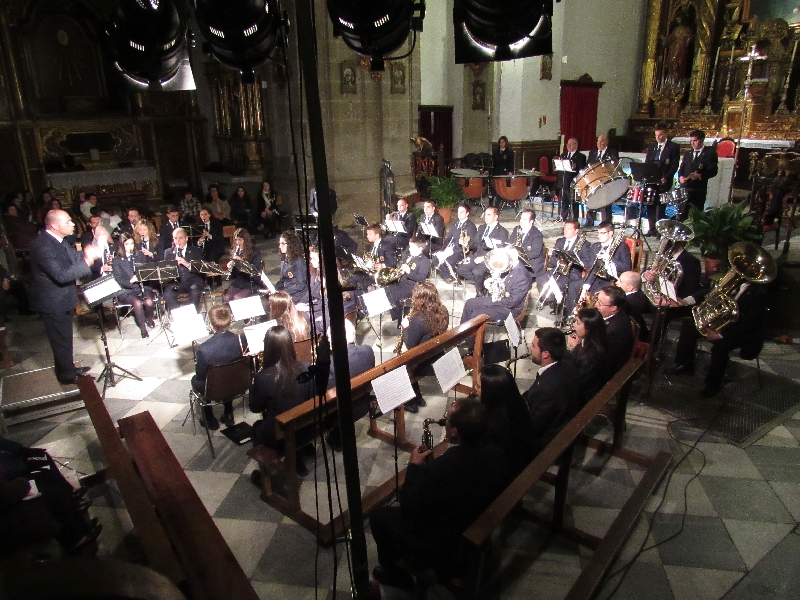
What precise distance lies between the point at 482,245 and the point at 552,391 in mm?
4396

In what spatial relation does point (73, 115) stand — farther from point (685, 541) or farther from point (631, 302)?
point (685, 541)

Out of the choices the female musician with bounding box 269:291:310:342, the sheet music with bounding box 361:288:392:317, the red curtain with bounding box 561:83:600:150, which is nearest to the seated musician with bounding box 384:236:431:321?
the sheet music with bounding box 361:288:392:317

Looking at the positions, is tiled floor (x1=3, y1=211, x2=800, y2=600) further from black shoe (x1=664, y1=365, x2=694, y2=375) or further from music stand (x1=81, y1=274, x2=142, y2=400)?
black shoe (x1=664, y1=365, x2=694, y2=375)

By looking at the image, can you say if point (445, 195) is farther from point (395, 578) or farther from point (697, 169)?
point (395, 578)

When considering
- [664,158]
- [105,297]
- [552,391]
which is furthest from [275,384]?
[664,158]

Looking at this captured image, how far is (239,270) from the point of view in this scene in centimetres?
716

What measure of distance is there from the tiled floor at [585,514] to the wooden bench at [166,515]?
623 mm

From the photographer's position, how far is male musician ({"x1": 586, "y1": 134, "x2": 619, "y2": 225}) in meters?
9.90

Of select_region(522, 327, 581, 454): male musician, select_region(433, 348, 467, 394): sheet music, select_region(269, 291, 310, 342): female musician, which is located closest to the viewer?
select_region(522, 327, 581, 454): male musician

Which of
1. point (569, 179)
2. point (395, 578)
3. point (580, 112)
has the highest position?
point (580, 112)

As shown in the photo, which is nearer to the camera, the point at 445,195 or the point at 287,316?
the point at 287,316

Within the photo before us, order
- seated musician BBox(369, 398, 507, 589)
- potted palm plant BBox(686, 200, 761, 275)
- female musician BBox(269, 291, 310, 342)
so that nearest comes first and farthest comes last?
seated musician BBox(369, 398, 507, 589) < female musician BBox(269, 291, 310, 342) < potted palm plant BBox(686, 200, 761, 275)

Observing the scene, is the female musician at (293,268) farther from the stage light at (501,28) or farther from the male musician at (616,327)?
the male musician at (616,327)

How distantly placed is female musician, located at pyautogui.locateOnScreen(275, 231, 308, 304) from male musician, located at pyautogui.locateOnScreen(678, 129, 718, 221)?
698 cm
